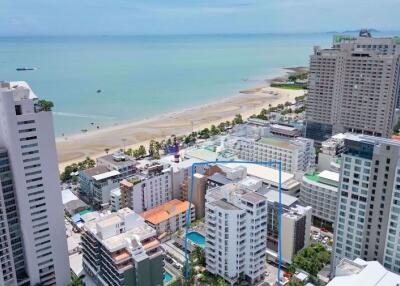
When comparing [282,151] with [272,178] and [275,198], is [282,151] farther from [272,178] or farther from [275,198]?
[275,198]

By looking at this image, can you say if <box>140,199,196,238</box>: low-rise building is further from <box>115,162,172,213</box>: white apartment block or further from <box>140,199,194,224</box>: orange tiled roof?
<box>115,162,172,213</box>: white apartment block

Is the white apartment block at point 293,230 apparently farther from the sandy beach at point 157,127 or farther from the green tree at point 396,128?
the green tree at point 396,128

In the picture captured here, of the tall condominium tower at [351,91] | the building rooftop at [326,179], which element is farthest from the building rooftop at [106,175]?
the tall condominium tower at [351,91]

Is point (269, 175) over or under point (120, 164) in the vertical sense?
under

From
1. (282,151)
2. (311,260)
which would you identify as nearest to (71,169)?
(282,151)

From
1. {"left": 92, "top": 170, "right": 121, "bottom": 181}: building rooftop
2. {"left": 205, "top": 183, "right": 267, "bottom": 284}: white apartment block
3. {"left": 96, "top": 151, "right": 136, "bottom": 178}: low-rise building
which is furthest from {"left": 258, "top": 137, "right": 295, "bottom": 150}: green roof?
{"left": 92, "top": 170, "right": 121, "bottom": 181}: building rooftop
